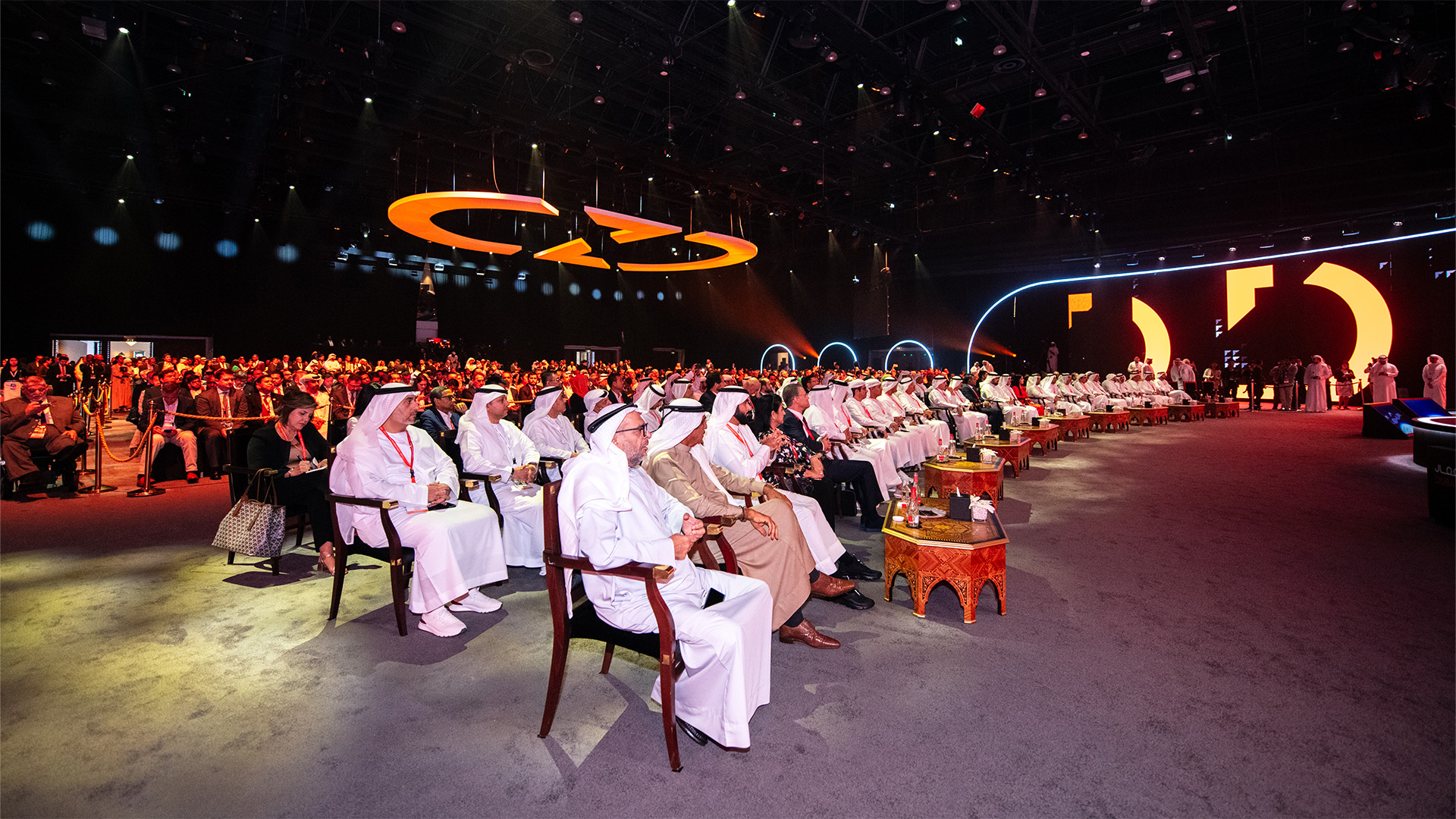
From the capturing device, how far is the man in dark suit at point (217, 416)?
8.18m

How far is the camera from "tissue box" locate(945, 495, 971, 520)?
402cm

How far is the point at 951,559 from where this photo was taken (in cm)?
357

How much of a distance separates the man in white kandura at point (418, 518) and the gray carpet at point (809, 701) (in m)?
0.21

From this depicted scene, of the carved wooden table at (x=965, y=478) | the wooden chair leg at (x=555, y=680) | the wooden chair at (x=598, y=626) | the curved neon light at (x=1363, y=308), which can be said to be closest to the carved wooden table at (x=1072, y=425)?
the carved wooden table at (x=965, y=478)

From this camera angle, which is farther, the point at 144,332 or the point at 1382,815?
the point at 144,332

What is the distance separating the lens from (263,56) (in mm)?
8641

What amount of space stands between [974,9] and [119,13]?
1064 cm

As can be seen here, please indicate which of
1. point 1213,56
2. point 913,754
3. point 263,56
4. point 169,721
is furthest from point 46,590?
point 1213,56

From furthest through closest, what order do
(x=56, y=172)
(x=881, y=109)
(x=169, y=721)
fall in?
(x=56, y=172) → (x=881, y=109) → (x=169, y=721)

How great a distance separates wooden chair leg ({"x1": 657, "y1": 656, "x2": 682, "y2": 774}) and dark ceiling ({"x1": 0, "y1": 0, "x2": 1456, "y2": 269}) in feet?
25.3

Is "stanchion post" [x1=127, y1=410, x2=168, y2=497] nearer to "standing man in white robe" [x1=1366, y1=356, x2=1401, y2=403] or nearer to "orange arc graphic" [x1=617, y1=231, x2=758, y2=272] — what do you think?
"orange arc graphic" [x1=617, y1=231, x2=758, y2=272]

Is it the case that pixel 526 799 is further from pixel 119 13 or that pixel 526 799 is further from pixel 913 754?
pixel 119 13

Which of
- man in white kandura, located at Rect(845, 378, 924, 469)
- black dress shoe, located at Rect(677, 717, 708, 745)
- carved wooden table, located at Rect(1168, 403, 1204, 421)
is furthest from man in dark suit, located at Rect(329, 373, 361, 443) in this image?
carved wooden table, located at Rect(1168, 403, 1204, 421)

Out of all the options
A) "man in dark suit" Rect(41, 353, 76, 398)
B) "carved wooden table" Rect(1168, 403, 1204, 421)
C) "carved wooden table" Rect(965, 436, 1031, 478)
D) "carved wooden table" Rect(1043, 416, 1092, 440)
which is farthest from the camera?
"carved wooden table" Rect(1168, 403, 1204, 421)
